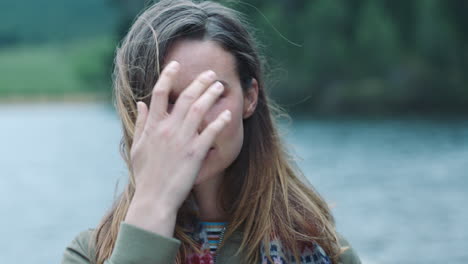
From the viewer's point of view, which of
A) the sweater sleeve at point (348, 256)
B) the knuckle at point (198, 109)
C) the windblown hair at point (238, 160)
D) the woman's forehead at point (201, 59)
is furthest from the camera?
the sweater sleeve at point (348, 256)

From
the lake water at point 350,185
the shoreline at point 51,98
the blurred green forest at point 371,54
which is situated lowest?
the lake water at point 350,185

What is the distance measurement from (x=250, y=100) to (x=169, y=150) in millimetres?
669

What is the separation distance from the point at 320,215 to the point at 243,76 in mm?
470

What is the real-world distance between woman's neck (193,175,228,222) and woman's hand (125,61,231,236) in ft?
1.90

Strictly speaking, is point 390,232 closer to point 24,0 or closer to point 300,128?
point 300,128

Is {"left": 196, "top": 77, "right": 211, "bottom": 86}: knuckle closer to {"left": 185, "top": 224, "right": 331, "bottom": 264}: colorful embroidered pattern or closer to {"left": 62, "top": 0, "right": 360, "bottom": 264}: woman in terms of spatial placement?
{"left": 62, "top": 0, "right": 360, "bottom": 264}: woman

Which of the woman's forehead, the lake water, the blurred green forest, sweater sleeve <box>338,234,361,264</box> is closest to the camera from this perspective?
the woman's forehead

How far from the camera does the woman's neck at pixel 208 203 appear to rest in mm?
2174

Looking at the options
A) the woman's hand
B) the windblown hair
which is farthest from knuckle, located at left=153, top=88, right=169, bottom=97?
the windblown hair

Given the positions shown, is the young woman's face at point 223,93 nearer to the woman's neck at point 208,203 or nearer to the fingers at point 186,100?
the woman's neck at point 208,203

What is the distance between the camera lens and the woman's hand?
1546 millimetres

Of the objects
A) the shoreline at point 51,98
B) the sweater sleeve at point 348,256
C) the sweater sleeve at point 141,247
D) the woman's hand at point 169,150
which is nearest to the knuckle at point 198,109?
the woman's hand at point 169,150

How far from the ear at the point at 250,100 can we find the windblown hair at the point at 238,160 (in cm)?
2

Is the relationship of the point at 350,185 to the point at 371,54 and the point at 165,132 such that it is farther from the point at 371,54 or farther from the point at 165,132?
the point at 371,54
